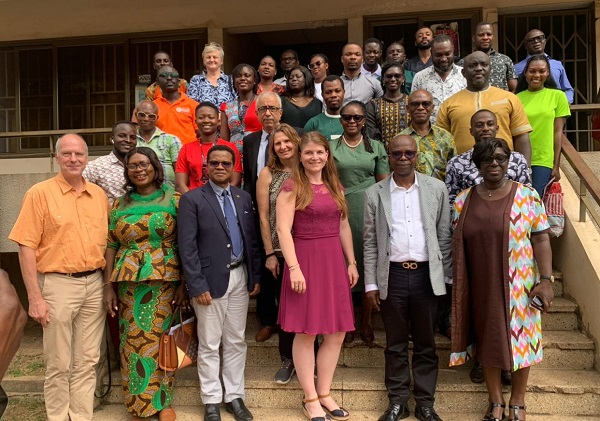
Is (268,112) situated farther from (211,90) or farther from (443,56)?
(443,56)

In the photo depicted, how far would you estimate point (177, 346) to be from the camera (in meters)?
4.19

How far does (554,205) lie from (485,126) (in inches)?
50.5

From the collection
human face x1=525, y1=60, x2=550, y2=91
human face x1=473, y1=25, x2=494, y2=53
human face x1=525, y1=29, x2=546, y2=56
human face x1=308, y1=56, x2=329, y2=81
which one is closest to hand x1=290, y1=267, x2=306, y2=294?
human face x1=308, y1=56, x2=329, y2=81

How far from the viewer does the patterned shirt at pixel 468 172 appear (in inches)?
162

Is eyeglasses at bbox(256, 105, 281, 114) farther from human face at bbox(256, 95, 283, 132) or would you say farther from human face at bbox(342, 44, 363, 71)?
human face at bbox(342, 44, 363, 71)

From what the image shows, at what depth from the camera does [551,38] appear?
8758 mm

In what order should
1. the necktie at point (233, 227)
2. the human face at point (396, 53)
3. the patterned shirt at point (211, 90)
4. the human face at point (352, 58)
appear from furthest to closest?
the human face at point (396, 53) < the patterned shirt at point (211, 90) < the human face at point (352, 58) < the necktie at point (233, 227)

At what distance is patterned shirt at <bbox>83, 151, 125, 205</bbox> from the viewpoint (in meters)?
4.59

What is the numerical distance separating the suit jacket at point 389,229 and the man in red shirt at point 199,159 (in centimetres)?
123

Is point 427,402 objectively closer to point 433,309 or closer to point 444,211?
point 433,309

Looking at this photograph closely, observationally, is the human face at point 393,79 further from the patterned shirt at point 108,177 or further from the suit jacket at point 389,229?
the patterned shirt at point 108,177

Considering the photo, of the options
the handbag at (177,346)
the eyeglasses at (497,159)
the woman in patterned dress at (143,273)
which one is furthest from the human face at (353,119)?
the handbag at (177,346)

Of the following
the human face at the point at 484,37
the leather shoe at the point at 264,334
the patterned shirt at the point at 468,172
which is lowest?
the leather shoe at the point at 264,334

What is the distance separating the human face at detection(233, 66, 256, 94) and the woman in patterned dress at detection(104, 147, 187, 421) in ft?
5.38
